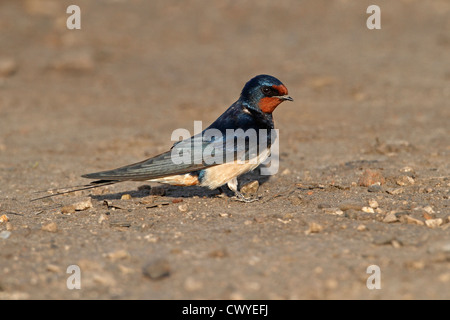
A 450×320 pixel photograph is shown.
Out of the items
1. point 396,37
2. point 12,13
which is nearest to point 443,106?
point 396,37

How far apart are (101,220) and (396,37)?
890cm

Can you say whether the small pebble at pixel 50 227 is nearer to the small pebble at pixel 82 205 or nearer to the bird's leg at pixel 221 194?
the small pebble at pixel 82 205

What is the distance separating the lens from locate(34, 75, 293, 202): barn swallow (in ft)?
14.9

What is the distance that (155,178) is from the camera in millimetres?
4566

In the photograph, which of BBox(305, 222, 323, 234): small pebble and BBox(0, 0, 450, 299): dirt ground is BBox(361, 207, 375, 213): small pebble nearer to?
BBox(0, 0, 450, 299): dirt ground

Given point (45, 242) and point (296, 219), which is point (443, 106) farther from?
point (45, 242)

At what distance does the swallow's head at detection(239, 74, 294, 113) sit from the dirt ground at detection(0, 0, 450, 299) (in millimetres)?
717

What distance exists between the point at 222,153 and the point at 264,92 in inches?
26.7

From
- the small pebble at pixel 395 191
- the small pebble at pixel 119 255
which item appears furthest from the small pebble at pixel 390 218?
the small pebble at pixel 119 255

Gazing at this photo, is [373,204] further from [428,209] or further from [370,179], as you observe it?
[370,179]

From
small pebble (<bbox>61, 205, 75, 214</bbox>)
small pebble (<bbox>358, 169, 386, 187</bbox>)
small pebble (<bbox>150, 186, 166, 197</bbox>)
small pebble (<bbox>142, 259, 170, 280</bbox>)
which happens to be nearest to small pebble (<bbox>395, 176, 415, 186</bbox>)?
small pebble (<bbox>358, 169, 386, 187</bbox>)

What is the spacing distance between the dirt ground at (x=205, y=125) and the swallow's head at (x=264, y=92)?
2.35ft
